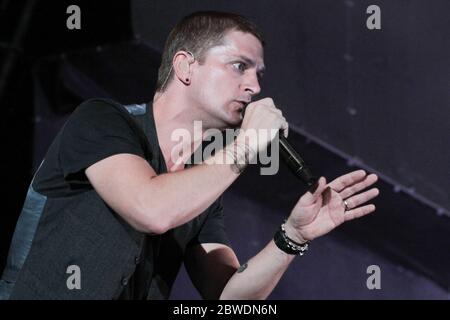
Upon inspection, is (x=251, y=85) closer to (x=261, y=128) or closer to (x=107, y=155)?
(x=261, y=128)

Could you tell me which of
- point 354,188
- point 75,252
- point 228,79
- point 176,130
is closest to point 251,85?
point 228,79

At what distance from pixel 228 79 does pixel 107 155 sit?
1.18 ft

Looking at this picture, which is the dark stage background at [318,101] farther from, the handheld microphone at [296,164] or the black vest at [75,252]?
the black vest at [75,252]

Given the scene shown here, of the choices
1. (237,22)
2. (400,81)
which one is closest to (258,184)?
(400,81)

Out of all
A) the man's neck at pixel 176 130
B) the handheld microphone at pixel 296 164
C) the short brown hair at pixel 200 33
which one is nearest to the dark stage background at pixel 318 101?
the short brown hair at pixel 200 33

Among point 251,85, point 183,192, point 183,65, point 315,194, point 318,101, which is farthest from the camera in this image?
point 318,101

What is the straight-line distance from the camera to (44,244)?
1356 millimetres

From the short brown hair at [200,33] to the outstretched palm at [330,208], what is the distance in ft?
1.27

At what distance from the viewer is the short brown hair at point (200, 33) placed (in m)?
1.59

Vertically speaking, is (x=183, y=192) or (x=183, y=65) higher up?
(x=183, y=65)

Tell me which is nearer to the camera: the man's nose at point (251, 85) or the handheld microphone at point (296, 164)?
the handheld microphone at point (296, 164)

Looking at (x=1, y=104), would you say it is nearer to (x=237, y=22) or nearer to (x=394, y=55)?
(x=237, y=22)

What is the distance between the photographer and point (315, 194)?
1.39m

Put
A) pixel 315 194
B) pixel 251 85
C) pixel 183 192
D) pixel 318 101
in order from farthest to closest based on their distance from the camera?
1. pixel 318 101
2. pixel 251 85
3. pixel 315 194
4. pixel 183 192
